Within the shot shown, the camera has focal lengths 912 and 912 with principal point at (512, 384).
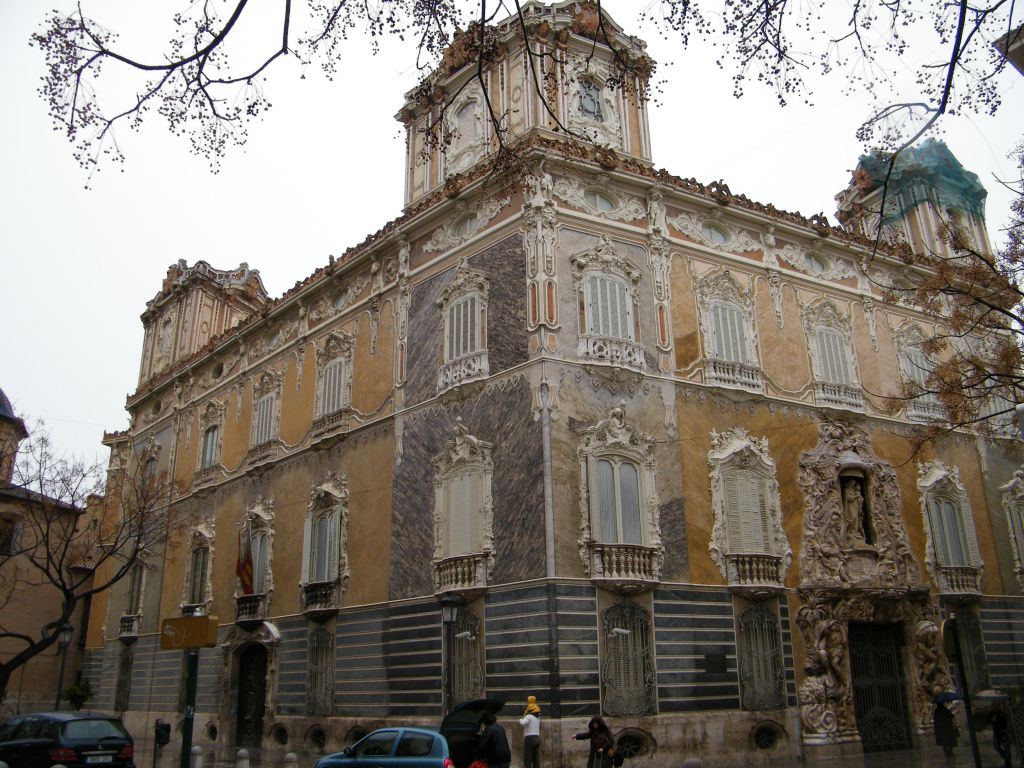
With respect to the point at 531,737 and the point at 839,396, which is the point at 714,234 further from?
the point at 531,737

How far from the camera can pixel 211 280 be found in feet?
130

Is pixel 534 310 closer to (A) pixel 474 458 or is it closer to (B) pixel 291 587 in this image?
(A) pixel 474 458

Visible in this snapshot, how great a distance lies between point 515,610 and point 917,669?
1067cm

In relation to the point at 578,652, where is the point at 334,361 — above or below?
above

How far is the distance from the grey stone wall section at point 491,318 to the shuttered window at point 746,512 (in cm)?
605

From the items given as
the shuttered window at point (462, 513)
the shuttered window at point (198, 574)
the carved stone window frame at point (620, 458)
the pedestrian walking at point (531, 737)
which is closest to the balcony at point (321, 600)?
the shuttered window at point (462, 513)

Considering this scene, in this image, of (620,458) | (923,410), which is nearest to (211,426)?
(620,458)

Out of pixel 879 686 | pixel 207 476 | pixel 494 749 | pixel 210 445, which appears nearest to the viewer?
pixel 494 749

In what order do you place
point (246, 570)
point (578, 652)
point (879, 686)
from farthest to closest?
1. point (246, 570)
2. point (879, 686)
3. point (578, 652)

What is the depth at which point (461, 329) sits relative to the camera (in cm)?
2295

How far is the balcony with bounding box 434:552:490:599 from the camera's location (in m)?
20.2

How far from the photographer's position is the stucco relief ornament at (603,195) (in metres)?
22.5

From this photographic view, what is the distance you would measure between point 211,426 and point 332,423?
9.64 m

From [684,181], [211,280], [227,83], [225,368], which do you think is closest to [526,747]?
[227,83]
